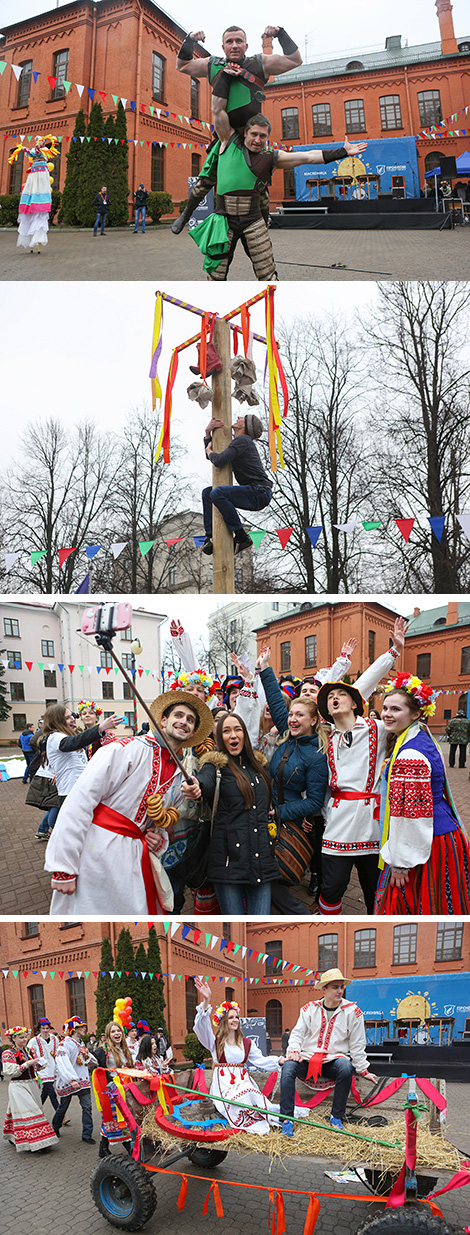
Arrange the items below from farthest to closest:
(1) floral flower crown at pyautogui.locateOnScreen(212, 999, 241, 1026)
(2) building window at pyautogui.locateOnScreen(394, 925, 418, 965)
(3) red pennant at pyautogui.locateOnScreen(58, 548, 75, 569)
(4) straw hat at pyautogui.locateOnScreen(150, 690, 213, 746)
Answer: (3) red pennant at pyautogui.locateOnScreen(58, 548, 75, 569) < (1) floral flower crown at pyautogui.locateOnScreen(212, 999, 241, 1026) < (2) building window at pyautogui.locateOnScreen(394, 925, 418, 965) < (4) straw hat at pyautogui.locateOnScreen(150, 690, 213, 746)

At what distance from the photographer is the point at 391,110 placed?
910 cm

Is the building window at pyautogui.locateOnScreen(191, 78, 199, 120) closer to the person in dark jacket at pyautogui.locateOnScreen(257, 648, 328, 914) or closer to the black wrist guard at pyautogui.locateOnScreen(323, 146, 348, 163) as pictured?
the black wrist guard at pyautogui.locateOnScreen(323, 146, 348, 163)

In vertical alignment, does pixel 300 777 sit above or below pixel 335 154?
below

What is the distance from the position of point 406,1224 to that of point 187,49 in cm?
837

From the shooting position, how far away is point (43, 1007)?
310 inches

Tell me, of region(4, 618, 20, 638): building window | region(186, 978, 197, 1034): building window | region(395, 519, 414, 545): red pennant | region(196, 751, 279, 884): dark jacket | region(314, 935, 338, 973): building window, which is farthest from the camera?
region(395, 519, 414, 545): red pennant

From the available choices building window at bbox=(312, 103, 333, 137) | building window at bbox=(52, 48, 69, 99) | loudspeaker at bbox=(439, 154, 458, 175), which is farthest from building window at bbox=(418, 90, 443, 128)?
building window at bbox=(52, 48, 69, 99)

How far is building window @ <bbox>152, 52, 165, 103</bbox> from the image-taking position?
8.23 metres

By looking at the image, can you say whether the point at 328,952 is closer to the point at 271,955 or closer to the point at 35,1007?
the point at 271,955

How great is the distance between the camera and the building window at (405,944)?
521 centimetres

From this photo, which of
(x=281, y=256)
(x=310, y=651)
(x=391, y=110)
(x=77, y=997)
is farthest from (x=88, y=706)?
(x=391, y=110)

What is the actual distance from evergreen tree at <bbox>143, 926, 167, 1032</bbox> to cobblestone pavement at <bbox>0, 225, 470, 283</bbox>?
20.1 ft

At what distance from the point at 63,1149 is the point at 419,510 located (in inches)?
325

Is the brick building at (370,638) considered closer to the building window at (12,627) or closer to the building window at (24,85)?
the building window at (12,627)
